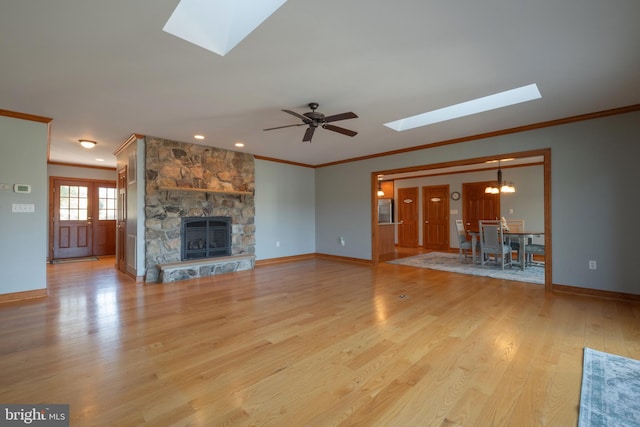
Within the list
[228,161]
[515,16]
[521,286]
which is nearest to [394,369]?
[515,16]

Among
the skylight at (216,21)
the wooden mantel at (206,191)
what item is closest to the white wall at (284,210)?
the wooden mantel at (206,191)

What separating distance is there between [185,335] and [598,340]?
3693 mm

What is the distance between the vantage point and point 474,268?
19.5 feet

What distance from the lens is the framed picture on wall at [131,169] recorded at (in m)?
5.04

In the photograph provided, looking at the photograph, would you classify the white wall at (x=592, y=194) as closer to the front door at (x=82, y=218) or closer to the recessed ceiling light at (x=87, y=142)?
the recessed ceiling light at (x=87, y=142)

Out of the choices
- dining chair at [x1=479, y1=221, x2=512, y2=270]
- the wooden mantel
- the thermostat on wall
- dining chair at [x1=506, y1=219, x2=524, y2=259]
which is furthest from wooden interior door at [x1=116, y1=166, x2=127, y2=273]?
dining chair at [x1=506, y1=219, x2=524, y2=259]

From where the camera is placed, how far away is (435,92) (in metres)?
3.21

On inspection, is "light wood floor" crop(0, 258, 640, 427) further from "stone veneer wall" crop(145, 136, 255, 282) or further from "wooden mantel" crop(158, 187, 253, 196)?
"wooden mantel" crop(158, 187, 253, 196)

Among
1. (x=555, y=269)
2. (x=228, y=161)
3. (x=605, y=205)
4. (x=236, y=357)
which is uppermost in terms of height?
(x=228, y=161)

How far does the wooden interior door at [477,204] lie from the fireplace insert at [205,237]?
682 cm

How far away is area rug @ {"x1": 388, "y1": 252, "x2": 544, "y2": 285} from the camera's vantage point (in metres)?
5.09

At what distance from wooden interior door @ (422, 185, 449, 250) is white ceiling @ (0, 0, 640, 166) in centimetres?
505

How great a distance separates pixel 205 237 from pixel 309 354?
4.06m

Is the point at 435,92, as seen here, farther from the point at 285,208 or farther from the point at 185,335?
the point at 285,208
